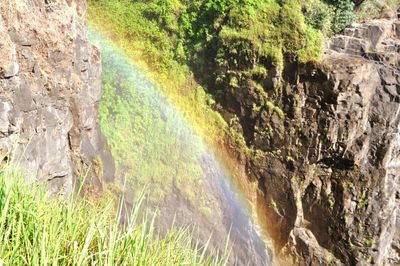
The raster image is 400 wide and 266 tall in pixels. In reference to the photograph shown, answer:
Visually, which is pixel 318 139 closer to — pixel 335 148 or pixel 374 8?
pixel 335 148

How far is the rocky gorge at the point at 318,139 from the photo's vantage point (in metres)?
9.09

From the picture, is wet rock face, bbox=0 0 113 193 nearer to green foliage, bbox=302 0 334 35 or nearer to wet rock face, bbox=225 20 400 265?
wet rock face, bbox=225 20 400 265

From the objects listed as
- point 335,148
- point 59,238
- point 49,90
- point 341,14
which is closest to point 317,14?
point 341,14

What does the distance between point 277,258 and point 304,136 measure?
364 centimetres

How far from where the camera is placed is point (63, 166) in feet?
25.2

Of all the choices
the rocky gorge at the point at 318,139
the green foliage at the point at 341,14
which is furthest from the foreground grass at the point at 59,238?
the green foliage at the point at 341,14

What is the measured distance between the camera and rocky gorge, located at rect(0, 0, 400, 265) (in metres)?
9.09

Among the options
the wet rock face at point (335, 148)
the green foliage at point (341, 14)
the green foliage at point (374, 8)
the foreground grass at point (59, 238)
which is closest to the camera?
the foreground grass at point (59, 238)

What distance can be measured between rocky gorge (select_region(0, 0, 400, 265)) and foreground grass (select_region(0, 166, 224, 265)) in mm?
4703

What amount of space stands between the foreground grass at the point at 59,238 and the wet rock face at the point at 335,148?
6682 mm

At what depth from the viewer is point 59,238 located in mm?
3057

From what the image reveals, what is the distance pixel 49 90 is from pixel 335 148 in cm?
708

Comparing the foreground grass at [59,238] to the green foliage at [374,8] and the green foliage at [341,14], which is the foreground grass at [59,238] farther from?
the green foliage at [374,8]

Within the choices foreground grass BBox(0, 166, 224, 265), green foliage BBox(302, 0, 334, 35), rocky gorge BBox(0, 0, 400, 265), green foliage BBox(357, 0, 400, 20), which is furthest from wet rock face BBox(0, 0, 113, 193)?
green foliage BBox(357, 0, 400, 20)
